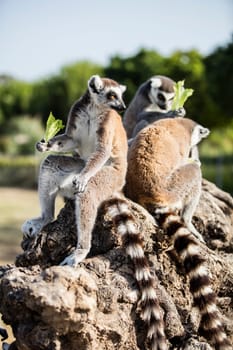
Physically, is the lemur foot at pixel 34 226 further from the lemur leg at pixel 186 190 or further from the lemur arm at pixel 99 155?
the lemur leg at pixel 186 190

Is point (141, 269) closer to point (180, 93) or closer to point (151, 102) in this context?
point (180, 93)

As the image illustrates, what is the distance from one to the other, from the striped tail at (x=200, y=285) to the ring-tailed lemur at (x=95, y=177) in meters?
0.40

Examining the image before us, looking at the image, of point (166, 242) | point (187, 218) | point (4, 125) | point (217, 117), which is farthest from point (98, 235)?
point (4, 125)

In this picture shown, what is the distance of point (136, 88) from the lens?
3538 centimetres

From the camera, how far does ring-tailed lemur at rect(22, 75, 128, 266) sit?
469 centimetres

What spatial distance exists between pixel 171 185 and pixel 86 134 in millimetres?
890

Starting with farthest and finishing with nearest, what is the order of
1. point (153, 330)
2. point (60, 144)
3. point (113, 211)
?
point (60, 144) < point (113, 211) < point (153, 330)

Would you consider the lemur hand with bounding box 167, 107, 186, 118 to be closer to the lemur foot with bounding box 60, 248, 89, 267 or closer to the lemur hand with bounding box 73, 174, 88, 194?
the lemur hand with bounding box 73, 174, 88, 194

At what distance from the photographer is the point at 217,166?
88.3 ft

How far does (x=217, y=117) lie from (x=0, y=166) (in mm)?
12248

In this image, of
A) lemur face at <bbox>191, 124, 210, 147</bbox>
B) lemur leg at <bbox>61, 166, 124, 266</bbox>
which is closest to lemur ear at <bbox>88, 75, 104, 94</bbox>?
lemur leg at <bbox>61, 166, 124, 266</bbox>

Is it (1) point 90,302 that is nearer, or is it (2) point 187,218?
(1) point 90,302

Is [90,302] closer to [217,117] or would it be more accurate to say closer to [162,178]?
[162,178]

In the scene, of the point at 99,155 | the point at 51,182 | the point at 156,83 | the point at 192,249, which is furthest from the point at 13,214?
the point at 192,249
